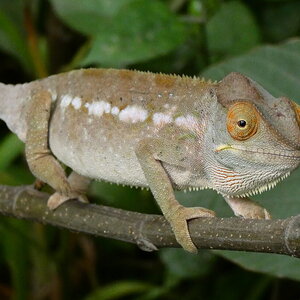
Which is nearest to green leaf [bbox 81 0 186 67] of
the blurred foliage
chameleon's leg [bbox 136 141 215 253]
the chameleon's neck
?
the blurred foliage

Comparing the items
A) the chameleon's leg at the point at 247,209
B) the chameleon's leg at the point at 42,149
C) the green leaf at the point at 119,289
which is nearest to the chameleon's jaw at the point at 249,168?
the chameleon's leg at the point at 247,209

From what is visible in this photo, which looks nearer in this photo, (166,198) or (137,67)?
(166,198)

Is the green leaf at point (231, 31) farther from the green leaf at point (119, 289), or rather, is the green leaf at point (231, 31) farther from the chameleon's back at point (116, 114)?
the chameleon's back at point (116, 114)

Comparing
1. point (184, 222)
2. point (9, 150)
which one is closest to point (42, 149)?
point (184, 222)

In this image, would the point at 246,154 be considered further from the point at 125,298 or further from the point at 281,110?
the point at 125,298

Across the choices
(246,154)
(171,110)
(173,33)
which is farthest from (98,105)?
(173,33)

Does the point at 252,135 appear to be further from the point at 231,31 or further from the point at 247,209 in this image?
the point at 231,31
